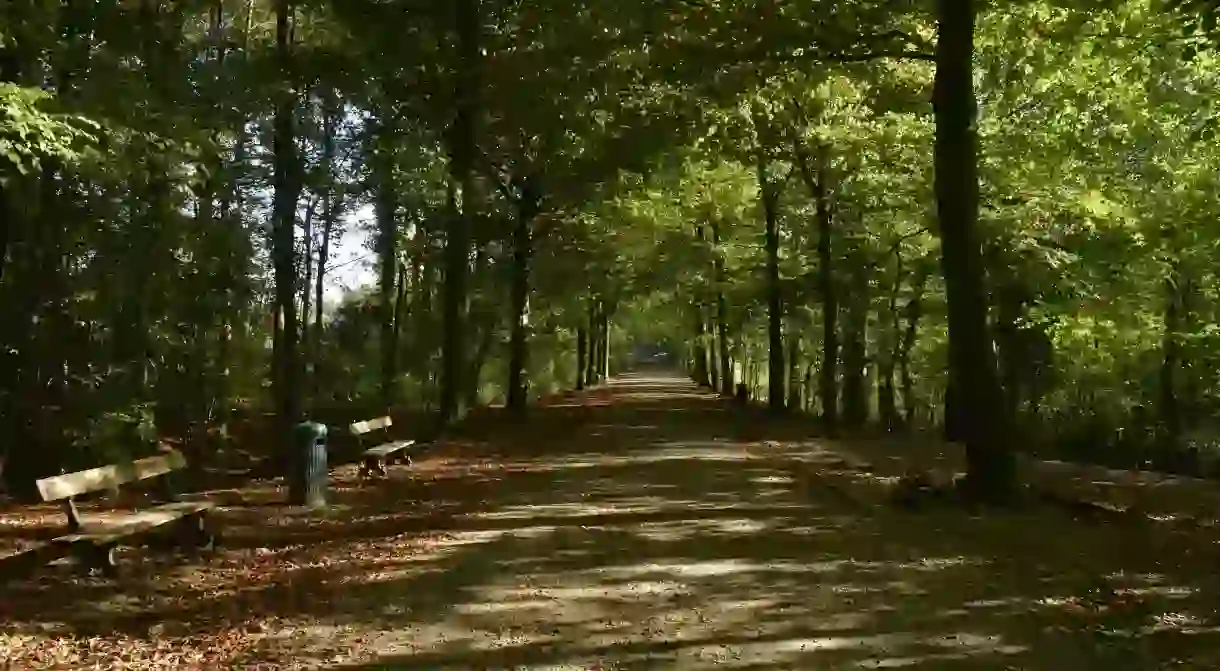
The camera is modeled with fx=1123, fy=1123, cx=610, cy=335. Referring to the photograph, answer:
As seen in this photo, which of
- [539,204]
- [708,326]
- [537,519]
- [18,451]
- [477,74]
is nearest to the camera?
[537,519]

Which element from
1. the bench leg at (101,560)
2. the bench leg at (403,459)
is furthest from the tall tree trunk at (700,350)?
the bench leg at (101,560)

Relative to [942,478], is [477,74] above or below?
above

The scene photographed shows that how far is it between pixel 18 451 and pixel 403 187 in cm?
779

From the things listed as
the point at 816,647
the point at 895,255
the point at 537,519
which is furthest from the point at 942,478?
the point at 895,255

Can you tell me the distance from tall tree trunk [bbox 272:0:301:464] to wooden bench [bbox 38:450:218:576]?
4.18 m

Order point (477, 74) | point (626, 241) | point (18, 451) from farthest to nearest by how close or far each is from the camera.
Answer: point (626, 241)
point (477, 74)
point (18, 451)

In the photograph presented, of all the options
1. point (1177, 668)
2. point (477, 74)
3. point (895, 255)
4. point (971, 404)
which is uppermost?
point (477, 74)

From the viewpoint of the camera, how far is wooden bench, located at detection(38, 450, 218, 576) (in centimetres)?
870

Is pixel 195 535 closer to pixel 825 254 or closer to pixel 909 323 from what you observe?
pixel 825 254

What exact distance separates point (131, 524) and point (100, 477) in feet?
1.97

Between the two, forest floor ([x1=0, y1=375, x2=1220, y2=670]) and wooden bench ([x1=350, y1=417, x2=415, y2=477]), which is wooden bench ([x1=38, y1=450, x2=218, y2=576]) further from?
wooden bench ([x1=350, y1=417, x2=415, y2=477])

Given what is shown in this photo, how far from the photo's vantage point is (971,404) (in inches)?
490

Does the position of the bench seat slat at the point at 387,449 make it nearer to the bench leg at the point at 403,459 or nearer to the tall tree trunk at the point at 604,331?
the bench leg at the point at 403,459

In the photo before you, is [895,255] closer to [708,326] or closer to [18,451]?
[18,451]
